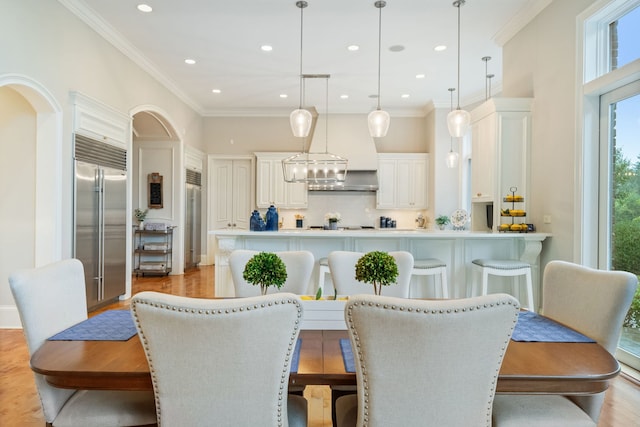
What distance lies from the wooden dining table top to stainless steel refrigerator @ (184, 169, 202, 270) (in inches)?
234

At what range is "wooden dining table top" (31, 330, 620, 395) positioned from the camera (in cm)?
113

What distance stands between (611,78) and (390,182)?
4744 millimetres

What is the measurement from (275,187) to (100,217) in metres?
3.74

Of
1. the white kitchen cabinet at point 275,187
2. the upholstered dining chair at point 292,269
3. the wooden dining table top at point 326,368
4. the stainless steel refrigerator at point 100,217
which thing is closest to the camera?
the wooden dining table top at point 326,368

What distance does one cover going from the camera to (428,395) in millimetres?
1056

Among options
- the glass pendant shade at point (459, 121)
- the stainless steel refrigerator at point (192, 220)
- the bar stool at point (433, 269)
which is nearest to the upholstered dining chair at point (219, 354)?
the bar stool at point (433, 269)

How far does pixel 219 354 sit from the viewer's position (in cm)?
104

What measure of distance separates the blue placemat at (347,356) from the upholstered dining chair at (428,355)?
108mm

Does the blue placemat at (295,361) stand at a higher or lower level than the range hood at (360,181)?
lower

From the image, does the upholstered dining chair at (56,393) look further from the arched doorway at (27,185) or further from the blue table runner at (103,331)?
the arched doorway at (27,185)

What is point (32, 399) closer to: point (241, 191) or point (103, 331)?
point (103, 331)

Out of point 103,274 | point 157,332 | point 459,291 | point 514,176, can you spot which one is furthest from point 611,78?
point 103,274

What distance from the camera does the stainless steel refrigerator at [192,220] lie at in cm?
710

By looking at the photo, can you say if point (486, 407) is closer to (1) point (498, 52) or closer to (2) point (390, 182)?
(1) point (498, 52)
